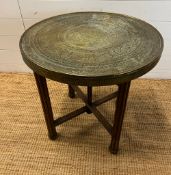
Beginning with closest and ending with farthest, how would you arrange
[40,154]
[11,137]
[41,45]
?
[41,45] → [40,154] → [11,137]

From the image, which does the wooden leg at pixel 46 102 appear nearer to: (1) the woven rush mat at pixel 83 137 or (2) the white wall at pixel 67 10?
(1) the woven rush mat at pixel 83 137

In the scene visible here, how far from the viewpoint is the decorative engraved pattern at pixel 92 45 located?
0.99 meters

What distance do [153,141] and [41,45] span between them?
2.64 ft

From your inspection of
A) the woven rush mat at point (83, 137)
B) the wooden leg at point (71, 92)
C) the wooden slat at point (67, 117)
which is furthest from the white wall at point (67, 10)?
the wooden slat at point (67, 117)

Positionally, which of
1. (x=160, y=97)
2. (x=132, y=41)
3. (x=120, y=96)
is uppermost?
(x=132, y=41)

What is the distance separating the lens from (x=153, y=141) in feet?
4.66

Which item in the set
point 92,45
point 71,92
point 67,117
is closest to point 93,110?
point 67,117

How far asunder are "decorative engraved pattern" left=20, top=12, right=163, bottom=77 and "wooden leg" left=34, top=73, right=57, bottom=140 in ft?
0.48

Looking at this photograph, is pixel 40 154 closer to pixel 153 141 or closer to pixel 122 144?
pixel 122 144

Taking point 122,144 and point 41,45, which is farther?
point 122,144

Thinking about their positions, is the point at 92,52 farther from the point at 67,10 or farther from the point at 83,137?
the point at 67,10

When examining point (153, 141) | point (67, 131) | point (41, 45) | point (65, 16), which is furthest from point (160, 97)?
point (41, 45)

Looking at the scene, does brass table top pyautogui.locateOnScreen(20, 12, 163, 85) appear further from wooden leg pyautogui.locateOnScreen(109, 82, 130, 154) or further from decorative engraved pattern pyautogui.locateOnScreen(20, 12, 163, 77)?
wooden leg pyautogui.locateOnScreen(109, 82, 130, 154)

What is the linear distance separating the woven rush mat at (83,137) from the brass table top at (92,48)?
0.54 meters
